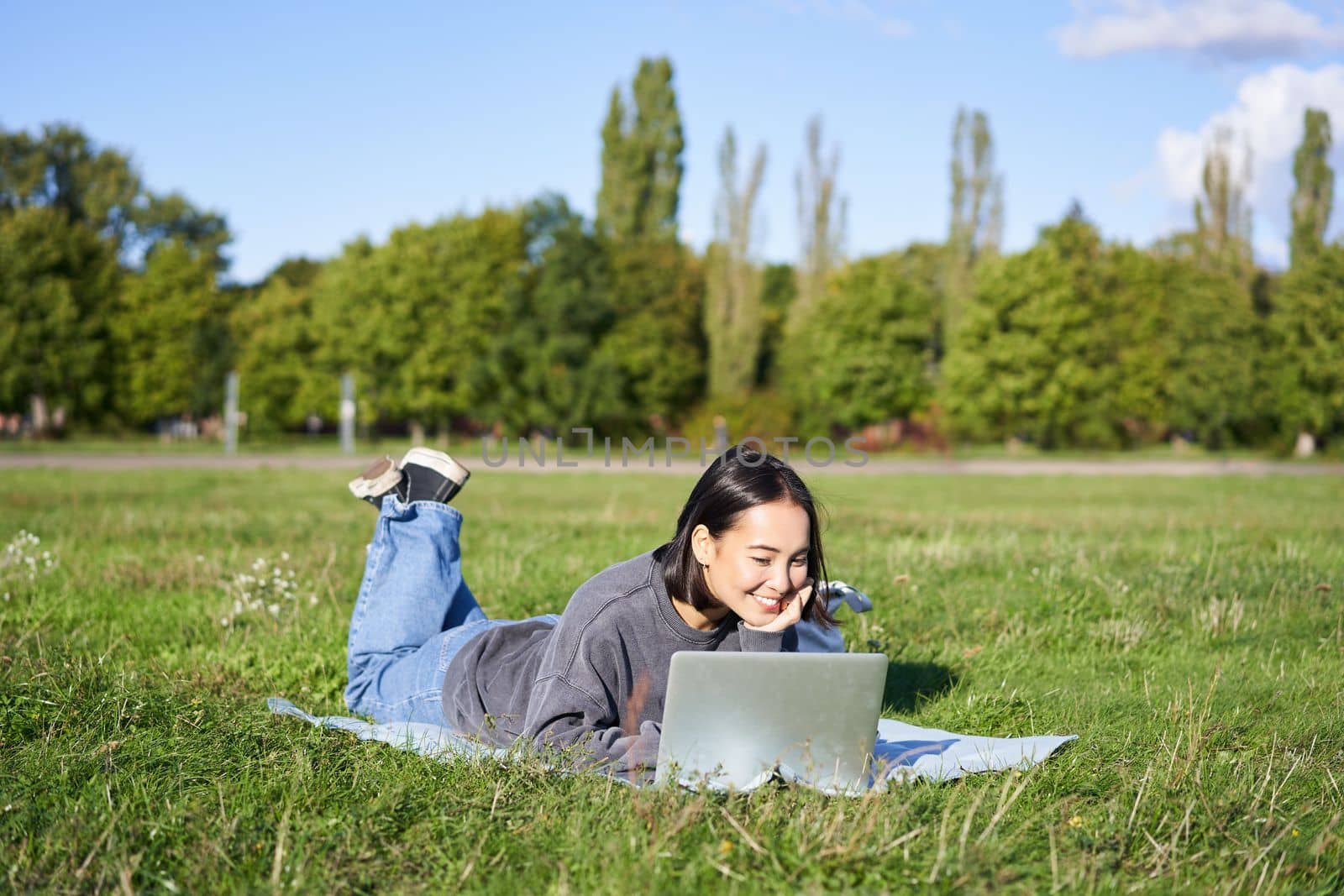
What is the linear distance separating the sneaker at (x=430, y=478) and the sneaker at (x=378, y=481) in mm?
35

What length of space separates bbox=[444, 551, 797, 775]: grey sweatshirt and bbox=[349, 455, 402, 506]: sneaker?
1340 mm

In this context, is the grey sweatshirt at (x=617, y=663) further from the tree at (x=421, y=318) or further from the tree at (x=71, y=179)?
the tree at (x=71, y=179)

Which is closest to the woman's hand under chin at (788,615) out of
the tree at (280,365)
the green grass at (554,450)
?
the green grass at (554,450)

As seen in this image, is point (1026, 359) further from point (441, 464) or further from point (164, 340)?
point (441, 464)

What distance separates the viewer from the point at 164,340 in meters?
50.1

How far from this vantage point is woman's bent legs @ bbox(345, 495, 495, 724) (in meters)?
4.54

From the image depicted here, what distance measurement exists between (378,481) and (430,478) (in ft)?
0.68

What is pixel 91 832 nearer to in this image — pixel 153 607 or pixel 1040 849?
pixel 1040 849

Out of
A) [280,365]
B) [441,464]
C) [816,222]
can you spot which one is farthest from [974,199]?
[441,464]

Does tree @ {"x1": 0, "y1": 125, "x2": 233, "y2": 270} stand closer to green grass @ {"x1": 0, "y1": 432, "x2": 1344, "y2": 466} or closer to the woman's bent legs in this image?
green grass @ {"x1": 0, "y1": 432, "x2": 1344, "y2": 466}

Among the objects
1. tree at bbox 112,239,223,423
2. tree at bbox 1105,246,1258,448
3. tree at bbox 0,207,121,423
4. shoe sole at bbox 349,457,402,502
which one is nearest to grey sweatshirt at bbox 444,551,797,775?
shoe sole at bbox 349,457,402,502

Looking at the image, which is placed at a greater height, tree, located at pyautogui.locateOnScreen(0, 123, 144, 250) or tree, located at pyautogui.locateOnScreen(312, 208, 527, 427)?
tree, located at pyautogui.locateOnScreen(0, 123, 144, 250)

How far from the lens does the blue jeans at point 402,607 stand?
454cm

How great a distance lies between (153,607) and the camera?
627 cm
